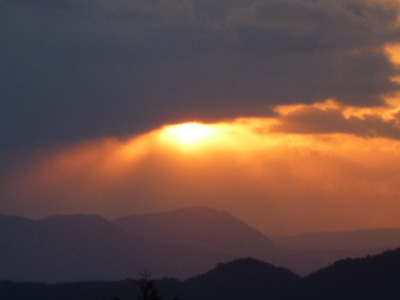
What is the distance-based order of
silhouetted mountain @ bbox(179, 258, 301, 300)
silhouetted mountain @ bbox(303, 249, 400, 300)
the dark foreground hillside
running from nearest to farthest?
silhouetted mountain @ bbox(303, 249, 400, 300), the dark foreground hillside, silhouetted mountain @ bbox(179, 258, 301, 300)

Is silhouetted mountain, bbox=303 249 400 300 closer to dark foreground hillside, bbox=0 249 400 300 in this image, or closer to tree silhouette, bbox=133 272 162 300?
dark foreground hillside, bbox=0 249 400 300

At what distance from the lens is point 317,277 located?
172 m

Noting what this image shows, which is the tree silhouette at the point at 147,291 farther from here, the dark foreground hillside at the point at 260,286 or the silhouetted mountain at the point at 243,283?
the silhouetted mountain at the point at 243,283

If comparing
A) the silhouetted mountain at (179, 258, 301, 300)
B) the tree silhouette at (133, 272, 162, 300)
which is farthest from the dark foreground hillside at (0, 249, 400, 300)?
the tree silhouette at (133, 272, 162, 300)

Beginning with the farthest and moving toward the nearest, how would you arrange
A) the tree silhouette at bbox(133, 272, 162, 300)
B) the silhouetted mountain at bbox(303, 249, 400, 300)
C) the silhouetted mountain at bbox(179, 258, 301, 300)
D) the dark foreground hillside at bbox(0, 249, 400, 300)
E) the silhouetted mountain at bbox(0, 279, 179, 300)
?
the silhouetted mountain at bbox(0, 279, 179, 300) → the silhouetted mountain at bbox(179, 258, 301, 300) → the dark foreground hillside at bbox(0, 249, 400, 300) → the silhouetted mountain at bbox(303, 249, 400, 300) → the tree silhouette at bbox(133, 272, 162, 300)

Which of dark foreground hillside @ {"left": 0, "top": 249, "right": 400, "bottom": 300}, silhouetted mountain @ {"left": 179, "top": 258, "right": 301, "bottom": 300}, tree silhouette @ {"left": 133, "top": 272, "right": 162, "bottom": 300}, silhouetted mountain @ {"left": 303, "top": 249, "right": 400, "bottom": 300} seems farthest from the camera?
silhouetted mountain @ {"left": 179, "top": 258, "right": 301, "bottom": 300}

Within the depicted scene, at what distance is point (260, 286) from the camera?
173 meters

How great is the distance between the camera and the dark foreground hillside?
157 m

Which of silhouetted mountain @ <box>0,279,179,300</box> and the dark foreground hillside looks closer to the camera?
the dark foreground hillside

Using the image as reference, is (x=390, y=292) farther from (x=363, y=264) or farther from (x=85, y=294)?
(x=85, y=294)

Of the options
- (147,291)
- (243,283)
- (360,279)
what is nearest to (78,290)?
(243,283)

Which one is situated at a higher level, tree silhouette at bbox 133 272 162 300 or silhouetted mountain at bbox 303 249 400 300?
silhouetted mountain at bbox 303 249 400 300

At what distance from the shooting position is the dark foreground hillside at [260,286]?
516 feet

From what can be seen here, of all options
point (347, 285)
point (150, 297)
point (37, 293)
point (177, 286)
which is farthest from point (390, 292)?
point (150, 297)
